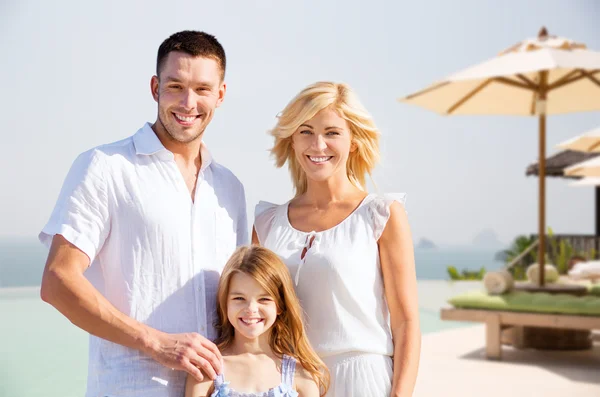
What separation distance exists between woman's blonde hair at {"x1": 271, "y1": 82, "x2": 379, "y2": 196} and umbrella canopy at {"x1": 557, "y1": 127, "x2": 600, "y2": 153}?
782 cm

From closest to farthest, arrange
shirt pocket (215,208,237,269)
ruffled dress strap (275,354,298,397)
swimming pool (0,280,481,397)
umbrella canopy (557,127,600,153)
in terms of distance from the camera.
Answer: ruffled dress strap (275,354,298,397) < shirt pocket (215,208,237,269) < swimming pool (0,280,481,397) < umbrella canopy (557,127,600,153)

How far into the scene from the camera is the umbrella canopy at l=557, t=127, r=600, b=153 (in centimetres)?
996

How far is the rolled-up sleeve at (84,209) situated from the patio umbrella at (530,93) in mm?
5940

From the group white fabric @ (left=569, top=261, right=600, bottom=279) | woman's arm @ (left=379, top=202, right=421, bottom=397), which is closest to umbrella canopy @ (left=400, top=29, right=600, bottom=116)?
white fabric @ (left=569, top=261, right=600, bottom=279)

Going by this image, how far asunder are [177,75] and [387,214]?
33.3 inches

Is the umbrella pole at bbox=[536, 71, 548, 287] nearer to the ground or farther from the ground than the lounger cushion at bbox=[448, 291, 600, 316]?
farther from the ground

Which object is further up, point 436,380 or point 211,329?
point 211,329

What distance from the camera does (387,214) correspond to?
2611 millimetres

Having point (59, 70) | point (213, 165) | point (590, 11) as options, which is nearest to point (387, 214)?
point (213, 165)

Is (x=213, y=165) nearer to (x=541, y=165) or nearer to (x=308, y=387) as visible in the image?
(x=308, y=387)

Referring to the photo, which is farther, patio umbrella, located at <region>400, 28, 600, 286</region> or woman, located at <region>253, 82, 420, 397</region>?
patio umbrella, located at <region>400, 28, 600, 286</region>

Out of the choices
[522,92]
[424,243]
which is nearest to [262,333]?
[522,92]

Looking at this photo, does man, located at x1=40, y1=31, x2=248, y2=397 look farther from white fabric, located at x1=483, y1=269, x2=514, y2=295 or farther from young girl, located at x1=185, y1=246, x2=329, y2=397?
white fabric, located at x1=483, y1=269, x2=514, y2=295

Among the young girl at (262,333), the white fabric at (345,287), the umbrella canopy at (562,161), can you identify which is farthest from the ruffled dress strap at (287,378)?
the umbrella canopy at (562,161)
